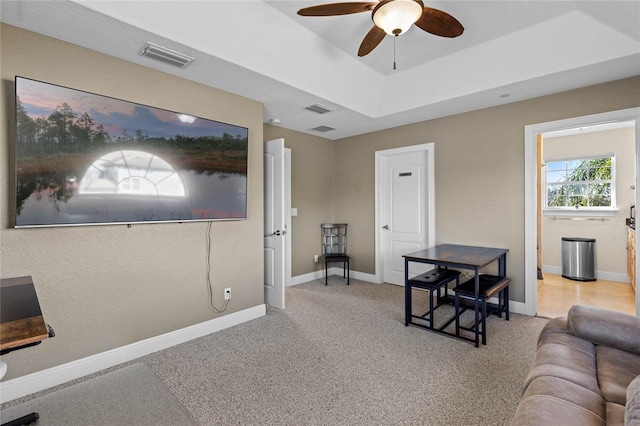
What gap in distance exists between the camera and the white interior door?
3.71m

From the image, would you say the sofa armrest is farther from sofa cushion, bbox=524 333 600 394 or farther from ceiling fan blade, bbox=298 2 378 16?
ceiling fan blade, bbox=298 2 378 16

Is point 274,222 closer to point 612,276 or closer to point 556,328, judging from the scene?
point 556,328

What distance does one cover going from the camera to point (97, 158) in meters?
2.34

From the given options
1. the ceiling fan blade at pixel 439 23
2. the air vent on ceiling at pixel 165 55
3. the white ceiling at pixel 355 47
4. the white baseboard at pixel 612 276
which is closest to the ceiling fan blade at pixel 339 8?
the ceiling fan blade at pixel 439 23

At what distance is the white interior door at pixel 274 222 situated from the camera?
146 inches

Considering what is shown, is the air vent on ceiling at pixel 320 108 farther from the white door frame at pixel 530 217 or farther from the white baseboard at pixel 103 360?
the white baseboard at pixel 103 360

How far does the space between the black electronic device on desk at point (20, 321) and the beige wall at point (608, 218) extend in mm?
6930

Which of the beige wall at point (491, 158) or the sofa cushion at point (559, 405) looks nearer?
the sofa cushion at point (559, 405)

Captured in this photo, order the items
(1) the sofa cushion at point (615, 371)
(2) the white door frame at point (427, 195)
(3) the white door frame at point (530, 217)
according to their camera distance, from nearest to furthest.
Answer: (1) the sofa cushion at point (615, 371) < (3) the white door frame at point (530, 217) < (2) the white door frame at point (427, 195)

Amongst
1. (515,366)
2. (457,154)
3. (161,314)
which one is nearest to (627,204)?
(457,154)

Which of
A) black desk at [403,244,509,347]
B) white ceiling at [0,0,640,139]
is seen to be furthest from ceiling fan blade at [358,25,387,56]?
black desk at [403,244,509,347]

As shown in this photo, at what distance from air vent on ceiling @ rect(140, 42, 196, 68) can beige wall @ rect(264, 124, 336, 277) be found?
2078 millimetres

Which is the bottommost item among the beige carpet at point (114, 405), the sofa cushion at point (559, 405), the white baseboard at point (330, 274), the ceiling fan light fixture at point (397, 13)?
the white baseboard at point (330, 274)

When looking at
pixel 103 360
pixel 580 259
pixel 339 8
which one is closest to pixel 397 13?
pixel 339 8
